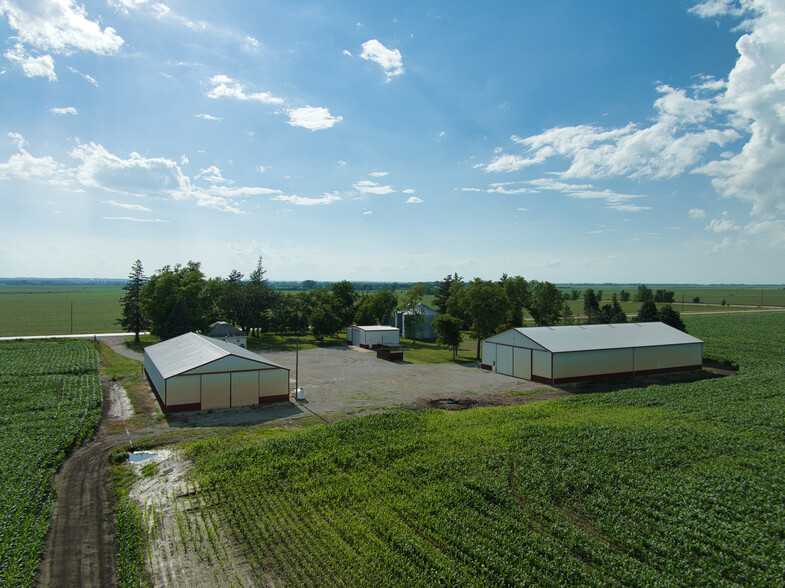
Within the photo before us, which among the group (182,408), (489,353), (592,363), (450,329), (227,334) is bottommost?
(182,408)

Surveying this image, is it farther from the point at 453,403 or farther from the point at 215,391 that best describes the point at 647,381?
the point at 215,391

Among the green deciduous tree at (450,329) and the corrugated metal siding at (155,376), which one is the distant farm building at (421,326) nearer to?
the green deciduous tree at (450,329)

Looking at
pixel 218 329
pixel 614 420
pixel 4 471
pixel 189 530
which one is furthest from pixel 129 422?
pixel 218 329

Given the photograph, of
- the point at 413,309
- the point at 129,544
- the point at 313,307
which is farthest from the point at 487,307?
the point at 129,544

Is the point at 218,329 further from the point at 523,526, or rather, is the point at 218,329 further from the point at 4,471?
the point at 523,526

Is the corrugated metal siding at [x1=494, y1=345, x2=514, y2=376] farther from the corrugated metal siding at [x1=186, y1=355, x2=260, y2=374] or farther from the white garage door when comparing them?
the corrugated metal siding at [x1=186, y1=355, x2=260, y2=374]

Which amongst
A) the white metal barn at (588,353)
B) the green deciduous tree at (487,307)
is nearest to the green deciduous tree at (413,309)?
the green deciduous tree at (487,307)
